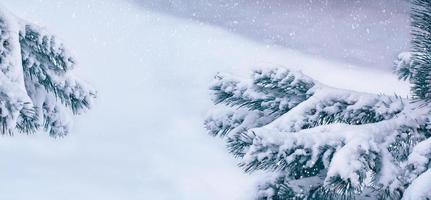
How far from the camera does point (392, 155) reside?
1352 mm

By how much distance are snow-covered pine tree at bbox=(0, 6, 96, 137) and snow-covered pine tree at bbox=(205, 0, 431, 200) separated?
4.75ft

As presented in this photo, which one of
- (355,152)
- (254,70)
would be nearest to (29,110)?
(254,70)

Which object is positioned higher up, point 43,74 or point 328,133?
point 43,74

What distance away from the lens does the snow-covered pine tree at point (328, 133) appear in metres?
1.21

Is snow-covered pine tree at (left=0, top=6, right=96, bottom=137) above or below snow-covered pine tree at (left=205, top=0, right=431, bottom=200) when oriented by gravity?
above

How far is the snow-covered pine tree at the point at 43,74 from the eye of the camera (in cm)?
270

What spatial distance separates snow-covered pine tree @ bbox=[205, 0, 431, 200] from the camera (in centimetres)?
121

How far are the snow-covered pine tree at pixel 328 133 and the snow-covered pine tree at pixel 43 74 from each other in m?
1.45

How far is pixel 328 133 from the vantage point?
1311mm

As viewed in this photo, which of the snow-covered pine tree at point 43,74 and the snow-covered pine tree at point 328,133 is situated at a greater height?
the snow-covered pine tree at point 43,74

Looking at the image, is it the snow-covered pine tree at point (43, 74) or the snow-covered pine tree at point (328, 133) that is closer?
the snow-covered pine tree at point (328, 133)

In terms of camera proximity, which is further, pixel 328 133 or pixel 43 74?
pixel 43 74

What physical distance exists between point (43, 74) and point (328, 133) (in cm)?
260

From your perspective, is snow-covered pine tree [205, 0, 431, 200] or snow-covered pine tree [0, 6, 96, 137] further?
snow-covered pine tree [0, 6, 96, 137]
